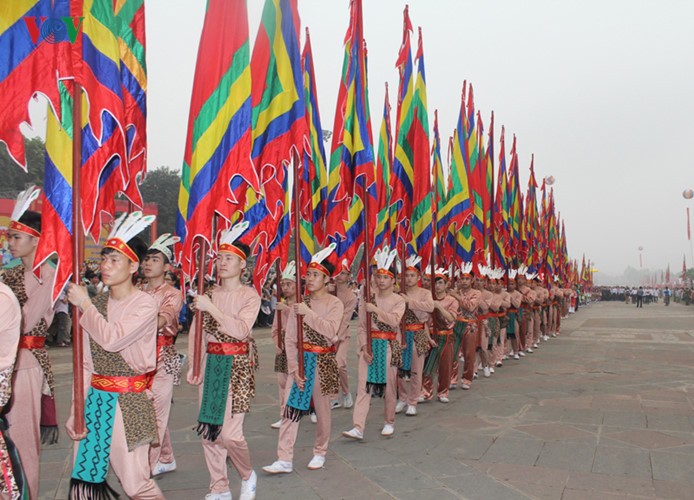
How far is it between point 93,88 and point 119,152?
45 cm

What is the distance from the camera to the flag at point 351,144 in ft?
22.7

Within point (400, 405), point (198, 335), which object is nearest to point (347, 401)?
point (400, 405)

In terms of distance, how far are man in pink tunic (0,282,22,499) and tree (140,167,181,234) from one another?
38600 mm

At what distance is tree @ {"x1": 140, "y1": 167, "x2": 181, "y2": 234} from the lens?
40.5m

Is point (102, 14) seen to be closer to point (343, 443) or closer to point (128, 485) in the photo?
point (128, 485)

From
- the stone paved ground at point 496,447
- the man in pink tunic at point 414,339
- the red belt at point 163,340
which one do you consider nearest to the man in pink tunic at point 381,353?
the stone paved ground at point 496,447

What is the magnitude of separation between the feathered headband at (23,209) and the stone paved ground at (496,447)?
1919 mm

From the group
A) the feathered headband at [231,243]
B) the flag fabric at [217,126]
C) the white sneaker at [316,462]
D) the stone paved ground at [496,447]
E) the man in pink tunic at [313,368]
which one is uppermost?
the flag fabric at [217,126]

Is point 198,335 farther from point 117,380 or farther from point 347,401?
point 347,401

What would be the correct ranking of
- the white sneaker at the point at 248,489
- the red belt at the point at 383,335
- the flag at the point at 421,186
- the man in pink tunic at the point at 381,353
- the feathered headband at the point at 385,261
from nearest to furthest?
the white sneaker at the point at 248,489 < the man in pink tunic at the point at 381,353 < the red belt at the point at 383,335 < the feathered headband at the point at 385,261 < the flag at the point at 421,186

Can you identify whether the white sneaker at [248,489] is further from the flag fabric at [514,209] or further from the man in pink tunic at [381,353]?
the flag fabric at [514,209]

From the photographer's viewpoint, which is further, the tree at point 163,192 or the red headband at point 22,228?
the tree at point 163,192

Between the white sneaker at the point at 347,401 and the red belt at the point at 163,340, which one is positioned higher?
the red belt at the point at 163,340

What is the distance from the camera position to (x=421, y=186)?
8211 mm
